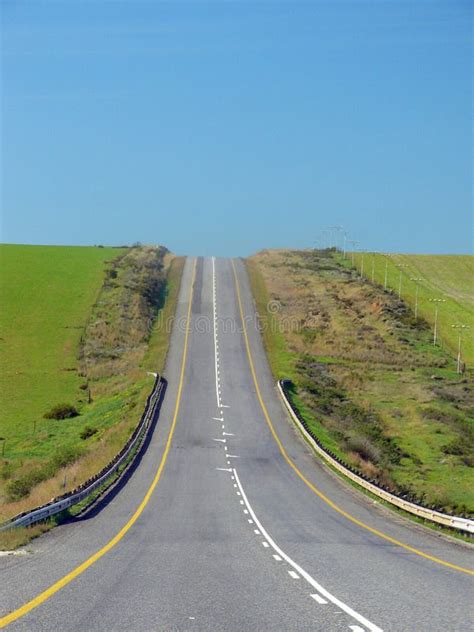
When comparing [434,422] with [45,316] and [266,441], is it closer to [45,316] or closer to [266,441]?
[266,441]

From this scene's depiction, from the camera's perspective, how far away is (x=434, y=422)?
5994 cm

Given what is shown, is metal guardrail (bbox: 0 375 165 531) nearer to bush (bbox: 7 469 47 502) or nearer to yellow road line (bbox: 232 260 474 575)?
bush (bbox: 7 469 47 502)

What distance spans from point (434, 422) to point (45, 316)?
1846 inches

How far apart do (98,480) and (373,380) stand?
42581 mm

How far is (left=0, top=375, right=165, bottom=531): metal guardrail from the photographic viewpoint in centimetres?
2294

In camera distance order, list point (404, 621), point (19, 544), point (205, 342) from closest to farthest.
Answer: point (404, 621), point (19, 544), point (205, 342)

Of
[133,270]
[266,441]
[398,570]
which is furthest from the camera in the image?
[133,270]

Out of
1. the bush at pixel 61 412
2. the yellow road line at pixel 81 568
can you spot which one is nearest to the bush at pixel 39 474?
the yellow road line at pixel 81 568

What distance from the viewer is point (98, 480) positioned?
3272 centimetres

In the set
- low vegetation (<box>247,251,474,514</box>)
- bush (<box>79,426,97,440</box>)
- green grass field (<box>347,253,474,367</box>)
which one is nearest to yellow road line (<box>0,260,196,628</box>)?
bush (<box>79,426,97,440</box>)

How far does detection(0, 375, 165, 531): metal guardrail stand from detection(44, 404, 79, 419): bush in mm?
5715

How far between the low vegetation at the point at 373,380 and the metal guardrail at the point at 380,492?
155 cm

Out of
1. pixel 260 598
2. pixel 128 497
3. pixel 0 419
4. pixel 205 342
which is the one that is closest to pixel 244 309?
pixel 205 342

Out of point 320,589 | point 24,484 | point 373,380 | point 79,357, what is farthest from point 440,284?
point 320,589
